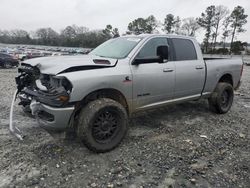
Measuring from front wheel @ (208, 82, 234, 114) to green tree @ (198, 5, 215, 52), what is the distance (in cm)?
5659

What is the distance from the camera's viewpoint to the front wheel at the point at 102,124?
143 inches

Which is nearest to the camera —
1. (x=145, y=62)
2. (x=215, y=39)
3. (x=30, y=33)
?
(x=145, y=62)

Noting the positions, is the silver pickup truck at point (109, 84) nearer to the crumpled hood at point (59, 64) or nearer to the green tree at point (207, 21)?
the crumpled hood at point (59, 64)

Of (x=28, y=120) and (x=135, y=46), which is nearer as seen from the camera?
(x=135, y=46)

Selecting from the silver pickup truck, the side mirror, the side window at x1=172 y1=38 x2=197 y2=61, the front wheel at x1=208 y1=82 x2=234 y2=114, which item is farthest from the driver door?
the front wheel at x1=208 y1=82 x2=234 y2=114

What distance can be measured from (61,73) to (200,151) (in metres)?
2.57

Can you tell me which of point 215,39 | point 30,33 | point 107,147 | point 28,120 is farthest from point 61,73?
point 30,33

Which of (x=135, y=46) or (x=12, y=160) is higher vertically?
(x=135, y=46)

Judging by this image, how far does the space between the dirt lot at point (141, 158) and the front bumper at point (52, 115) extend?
53 centimetres

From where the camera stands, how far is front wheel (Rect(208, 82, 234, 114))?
19.7 feet

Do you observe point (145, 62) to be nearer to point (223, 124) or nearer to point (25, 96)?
point (25, 96)

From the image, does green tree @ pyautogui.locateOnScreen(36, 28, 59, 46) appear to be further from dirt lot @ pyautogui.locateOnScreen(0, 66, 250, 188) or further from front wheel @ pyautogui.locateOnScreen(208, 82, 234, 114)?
dirt lot @ pyautogui.locateOnScreen(0, 66, 250, 188)

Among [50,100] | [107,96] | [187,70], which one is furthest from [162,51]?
[50,100]

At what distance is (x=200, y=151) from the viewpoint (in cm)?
409
